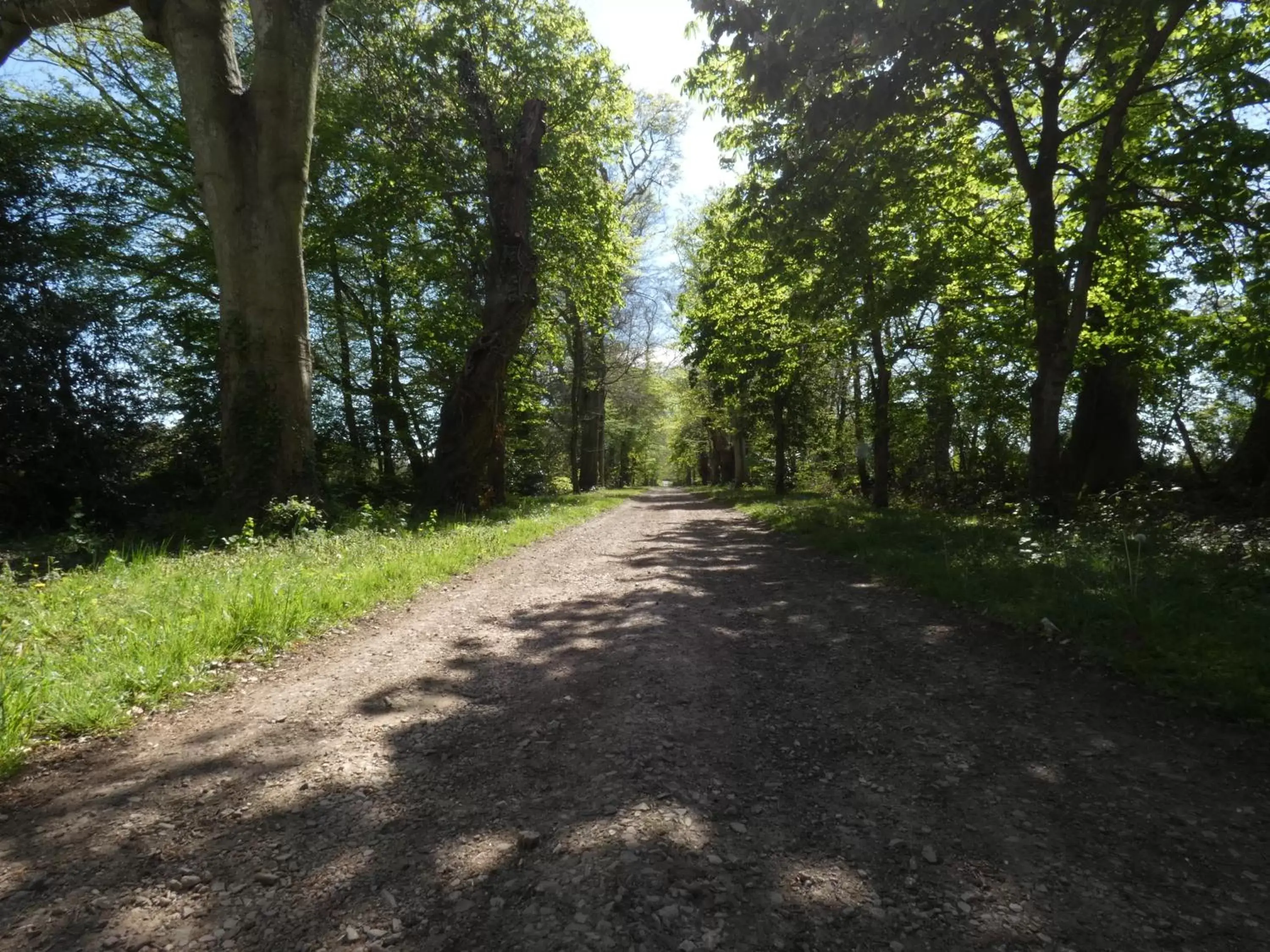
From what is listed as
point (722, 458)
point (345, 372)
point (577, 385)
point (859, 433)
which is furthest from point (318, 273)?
point (722, 458)

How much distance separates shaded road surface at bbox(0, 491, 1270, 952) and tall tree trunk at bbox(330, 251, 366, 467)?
50.3ft

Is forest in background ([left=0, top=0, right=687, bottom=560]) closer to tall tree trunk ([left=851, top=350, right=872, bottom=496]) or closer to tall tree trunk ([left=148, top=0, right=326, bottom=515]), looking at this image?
tall tree trunk ([left=148, top=0, right=326, bottom=515])

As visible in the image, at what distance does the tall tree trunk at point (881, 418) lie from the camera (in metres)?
14.8

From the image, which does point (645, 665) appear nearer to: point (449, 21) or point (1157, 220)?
point (1157, 220)

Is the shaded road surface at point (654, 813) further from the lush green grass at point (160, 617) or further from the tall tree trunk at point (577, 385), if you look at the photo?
the tall tree trunk at point (577, 385)

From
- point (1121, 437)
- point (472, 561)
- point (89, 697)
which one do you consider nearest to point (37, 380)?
point (472, 561)

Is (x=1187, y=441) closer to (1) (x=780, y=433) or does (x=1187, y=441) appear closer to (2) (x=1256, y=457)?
(2) (x=1256, y=457)

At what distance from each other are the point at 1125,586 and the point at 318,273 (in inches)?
778

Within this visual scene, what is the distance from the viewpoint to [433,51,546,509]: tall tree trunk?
13.9 m

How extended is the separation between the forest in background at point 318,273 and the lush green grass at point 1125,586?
9.08 metres

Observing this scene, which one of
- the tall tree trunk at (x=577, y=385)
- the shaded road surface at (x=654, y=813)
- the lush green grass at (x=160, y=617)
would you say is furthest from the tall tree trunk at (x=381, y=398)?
the shaded road surface at (x=654, y=813)

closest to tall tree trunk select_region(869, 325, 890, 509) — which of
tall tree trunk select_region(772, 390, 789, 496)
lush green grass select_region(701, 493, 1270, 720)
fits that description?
lush green grass select_region(701, 493, 1270, 720)

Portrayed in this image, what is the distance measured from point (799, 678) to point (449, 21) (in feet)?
54.1

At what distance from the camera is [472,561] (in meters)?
8.79
